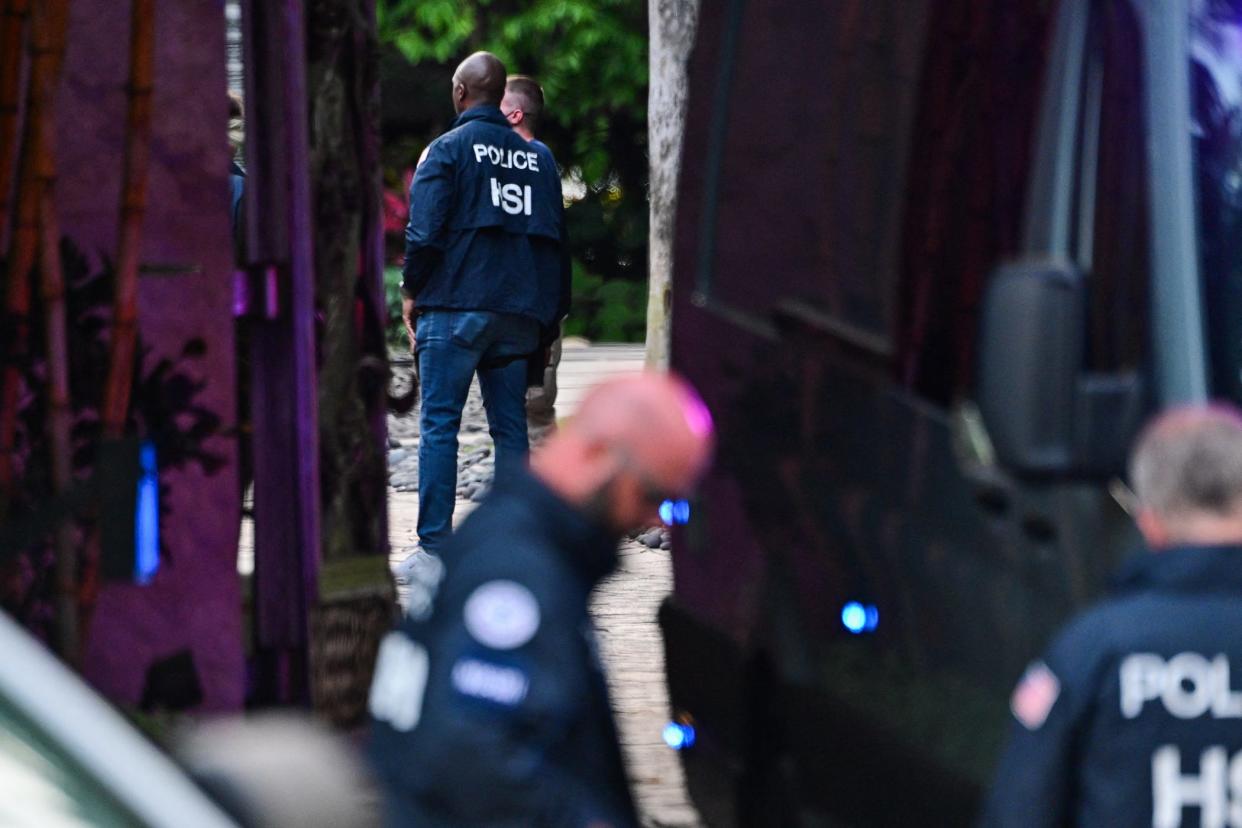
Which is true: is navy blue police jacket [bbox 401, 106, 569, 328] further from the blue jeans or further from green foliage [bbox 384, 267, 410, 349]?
green foliage [bbox 384, 267, 410, 349]

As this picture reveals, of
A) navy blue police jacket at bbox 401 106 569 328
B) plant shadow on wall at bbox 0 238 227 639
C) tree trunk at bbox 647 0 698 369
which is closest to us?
plant shadow on wall at bbox 0 238 227 639

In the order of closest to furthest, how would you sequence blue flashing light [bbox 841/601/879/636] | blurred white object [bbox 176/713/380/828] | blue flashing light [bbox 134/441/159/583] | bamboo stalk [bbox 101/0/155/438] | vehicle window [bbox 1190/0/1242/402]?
blurred white object [bbox 176/713/380/828], vehicle window [bbox 1190/0/1242/402], blue flashing light [bbox 841/601/879/636], bamboo stalk [bbox 101/0/155/438], blue flashing light [bbox 134/441/159/583]

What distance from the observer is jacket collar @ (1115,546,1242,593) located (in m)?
2.92

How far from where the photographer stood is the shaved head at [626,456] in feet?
9.72

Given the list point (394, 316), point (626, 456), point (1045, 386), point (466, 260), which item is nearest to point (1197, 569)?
point (1045, 386)

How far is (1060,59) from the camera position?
3.56 metres

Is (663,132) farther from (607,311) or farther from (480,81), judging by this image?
(607,311)

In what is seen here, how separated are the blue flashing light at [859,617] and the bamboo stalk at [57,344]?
7.63ft

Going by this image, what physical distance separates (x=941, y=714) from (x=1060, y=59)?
1.02 meters

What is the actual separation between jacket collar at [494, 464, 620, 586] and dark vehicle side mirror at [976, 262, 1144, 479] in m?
0.59

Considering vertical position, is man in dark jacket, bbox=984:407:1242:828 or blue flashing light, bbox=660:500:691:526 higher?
man in dark jacket, bbox=984:407:1242:828

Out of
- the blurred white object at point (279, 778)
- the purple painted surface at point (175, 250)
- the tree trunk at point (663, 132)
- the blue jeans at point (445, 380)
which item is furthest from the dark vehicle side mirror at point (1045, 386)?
the tree trunk at point (663, 132)

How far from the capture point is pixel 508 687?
9.22 feet

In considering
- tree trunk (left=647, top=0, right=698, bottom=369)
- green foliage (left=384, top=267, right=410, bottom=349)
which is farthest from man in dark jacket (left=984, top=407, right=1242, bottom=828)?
green foliage (left=384, top=267, right=410, bottom=349)
